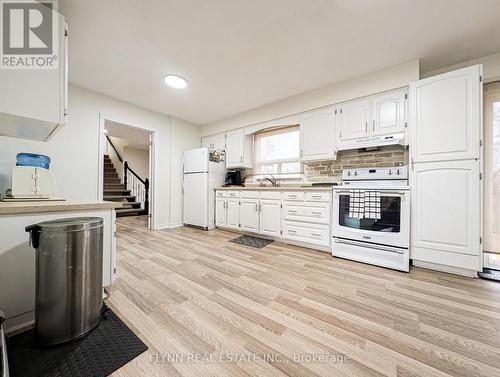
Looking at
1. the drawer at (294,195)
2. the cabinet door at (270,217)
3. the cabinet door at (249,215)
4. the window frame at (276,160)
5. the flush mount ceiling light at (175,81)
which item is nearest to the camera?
the flush mount ceiling light at (175,81)

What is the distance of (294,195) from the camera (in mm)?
2928

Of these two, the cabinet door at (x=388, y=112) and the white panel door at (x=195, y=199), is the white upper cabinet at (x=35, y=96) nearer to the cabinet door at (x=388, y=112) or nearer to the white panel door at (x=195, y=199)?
the white panel door at (x=195, y=199)

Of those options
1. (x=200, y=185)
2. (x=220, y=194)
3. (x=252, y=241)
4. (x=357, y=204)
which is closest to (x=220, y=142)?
(x=200, y=185)

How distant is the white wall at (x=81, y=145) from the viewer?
7.89ft

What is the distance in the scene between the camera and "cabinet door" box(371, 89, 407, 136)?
234cm

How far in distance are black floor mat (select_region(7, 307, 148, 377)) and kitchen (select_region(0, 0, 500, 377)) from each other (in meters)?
0.01

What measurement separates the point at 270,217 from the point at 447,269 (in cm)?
217

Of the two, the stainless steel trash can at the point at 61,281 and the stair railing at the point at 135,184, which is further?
the stair railing at the point at 135,184

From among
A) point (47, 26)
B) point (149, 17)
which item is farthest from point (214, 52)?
point (47, 26)

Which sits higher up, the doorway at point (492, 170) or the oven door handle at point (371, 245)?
the doorway at point (492, 170)

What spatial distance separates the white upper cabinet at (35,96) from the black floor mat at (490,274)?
4.07m

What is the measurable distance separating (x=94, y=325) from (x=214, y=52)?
271cm

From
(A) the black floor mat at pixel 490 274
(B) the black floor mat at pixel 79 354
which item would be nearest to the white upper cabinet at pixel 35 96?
(B) the black floor mat at pixel 79 354

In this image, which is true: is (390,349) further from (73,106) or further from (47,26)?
(73,106)
